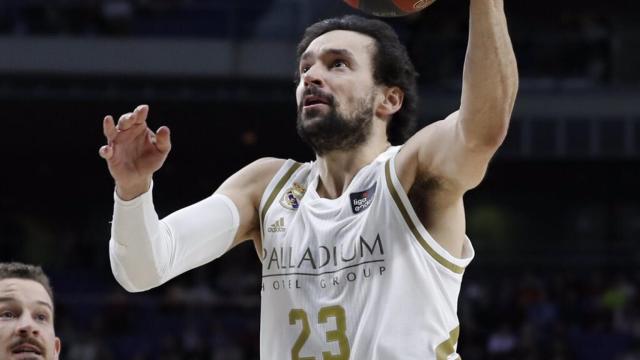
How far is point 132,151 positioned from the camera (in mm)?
3652

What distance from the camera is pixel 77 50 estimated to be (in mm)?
16875

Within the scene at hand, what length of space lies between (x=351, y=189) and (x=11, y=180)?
17662 mm

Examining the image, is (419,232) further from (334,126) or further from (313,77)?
(313,77)

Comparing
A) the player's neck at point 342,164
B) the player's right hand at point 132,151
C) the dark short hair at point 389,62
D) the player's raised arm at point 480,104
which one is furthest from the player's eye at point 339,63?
the player's right hand at point 132,151

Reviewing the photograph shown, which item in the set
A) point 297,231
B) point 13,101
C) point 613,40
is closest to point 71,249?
point 13,101

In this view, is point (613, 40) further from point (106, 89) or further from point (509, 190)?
point (106, 89)

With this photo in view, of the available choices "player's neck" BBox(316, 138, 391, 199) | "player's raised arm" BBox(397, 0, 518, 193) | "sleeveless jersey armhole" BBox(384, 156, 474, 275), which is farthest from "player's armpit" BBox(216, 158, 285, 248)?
"player's raised arm" BBox(397, 0, 518, 193)

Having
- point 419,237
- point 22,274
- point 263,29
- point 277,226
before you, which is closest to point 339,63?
point 277,226

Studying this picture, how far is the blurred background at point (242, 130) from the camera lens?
15922 mm

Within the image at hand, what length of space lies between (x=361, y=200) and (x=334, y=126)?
289 millimetres

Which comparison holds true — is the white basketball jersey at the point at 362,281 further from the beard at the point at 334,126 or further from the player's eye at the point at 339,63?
the player's eye at the point at 339,63

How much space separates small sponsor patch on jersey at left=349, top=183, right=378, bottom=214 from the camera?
157 inches

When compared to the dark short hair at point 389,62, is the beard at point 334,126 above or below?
below

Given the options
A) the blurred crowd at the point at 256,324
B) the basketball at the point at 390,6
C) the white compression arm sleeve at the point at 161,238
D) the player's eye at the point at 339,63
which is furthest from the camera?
the blurred crowd at the point at 256,324
